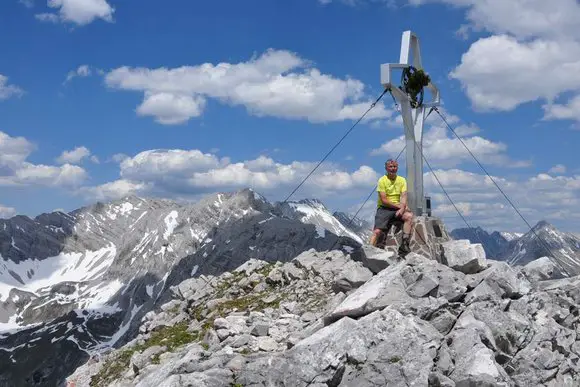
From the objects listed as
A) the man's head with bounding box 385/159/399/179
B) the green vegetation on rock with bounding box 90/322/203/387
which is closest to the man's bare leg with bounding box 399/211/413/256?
the man's head with bounding box 385/159/399/179

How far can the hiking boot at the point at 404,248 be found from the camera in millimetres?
22500

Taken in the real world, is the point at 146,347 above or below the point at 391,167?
below

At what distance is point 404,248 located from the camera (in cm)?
2262

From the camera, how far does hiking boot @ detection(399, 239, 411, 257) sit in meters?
22.5

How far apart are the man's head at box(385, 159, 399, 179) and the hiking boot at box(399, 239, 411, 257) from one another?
265 centimetres

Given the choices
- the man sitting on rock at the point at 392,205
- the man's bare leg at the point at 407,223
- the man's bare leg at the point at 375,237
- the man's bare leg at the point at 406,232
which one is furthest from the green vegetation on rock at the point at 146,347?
the man's bare leg at the point at 407,223

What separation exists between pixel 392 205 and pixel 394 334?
720cm

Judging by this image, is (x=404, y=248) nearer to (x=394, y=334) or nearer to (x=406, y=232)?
(x=406, y=232)

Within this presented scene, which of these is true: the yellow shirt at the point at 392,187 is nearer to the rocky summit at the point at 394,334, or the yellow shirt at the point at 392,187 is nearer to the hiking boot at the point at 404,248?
the hiking boot at the point at 404,248

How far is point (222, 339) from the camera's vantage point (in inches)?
741

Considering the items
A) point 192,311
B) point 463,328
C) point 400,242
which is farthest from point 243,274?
point 463,328

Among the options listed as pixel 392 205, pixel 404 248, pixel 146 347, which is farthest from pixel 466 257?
pixel 146 347

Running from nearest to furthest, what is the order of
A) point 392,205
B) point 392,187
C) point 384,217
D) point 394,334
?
point 394,334 < point 392,205 < point 392,187 < point 384,217

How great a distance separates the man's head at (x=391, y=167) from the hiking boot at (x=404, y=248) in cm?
265
